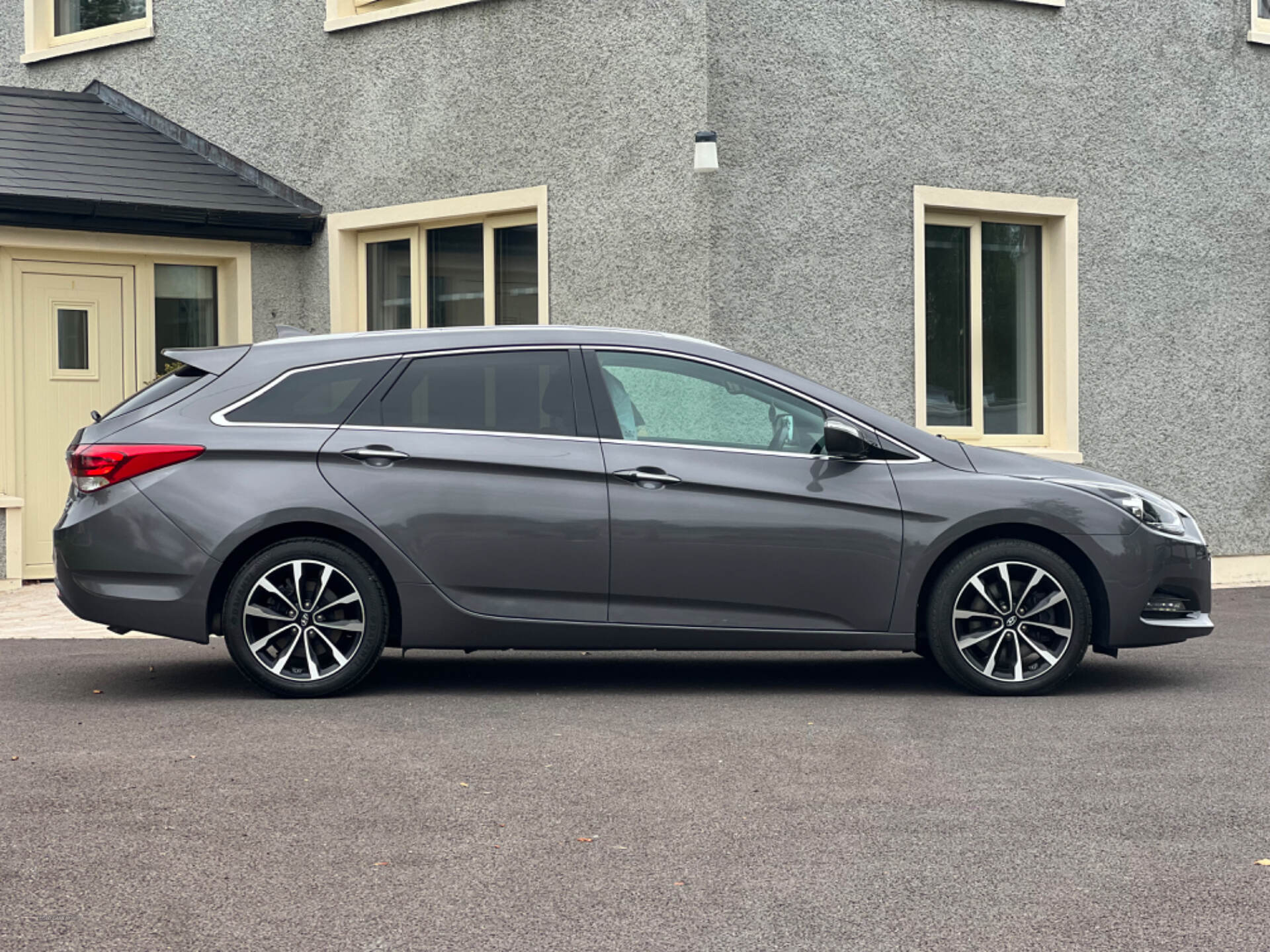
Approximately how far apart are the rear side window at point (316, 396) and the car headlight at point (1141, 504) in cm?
312

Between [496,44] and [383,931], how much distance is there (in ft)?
31.0

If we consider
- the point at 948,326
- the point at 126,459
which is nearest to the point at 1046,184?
the point at 948,326

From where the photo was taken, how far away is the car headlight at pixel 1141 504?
7.44 metres

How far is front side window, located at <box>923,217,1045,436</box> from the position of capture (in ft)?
40.6

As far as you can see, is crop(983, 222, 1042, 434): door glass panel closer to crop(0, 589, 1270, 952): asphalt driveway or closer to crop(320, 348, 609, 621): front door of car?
crop(0, 589, 1270, 952): asphalt driveway

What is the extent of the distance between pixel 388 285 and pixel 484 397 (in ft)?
20.1

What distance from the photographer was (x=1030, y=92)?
12398 millimetres

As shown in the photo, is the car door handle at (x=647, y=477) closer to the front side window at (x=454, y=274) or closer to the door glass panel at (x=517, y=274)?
the front side window at (x=454, y=274)

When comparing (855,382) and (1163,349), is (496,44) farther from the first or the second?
(1163,349)

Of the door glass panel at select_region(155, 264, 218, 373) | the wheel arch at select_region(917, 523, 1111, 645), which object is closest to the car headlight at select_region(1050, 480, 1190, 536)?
the wheel arch at select_region(917, 523, 1111, 645)

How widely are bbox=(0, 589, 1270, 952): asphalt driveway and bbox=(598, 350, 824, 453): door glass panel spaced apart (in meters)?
1.17

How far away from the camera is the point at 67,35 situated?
50.7 ft

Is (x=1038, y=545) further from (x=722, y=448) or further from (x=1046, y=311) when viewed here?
(x=1046, y=311)

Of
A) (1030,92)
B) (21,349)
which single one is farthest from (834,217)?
(21,349)
